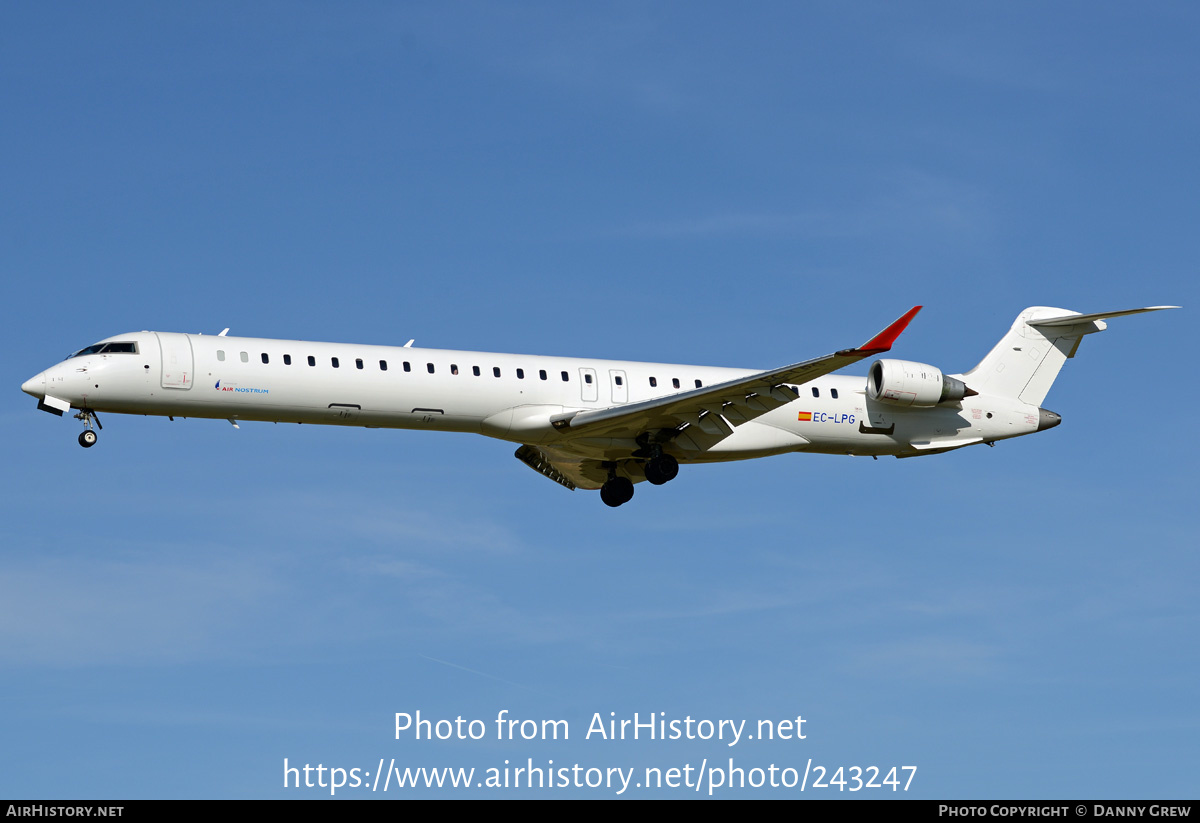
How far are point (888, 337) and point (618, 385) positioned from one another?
250 inches

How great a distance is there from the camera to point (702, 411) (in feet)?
105

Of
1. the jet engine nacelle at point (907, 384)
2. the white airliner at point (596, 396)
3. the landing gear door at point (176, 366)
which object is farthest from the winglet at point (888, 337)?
the landing gear door at point (176, 366)

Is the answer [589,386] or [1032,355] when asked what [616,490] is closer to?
[589,386]

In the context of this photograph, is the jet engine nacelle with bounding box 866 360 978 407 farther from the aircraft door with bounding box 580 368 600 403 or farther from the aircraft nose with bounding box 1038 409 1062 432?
the aircraft door with bounding box 580 368 600 403

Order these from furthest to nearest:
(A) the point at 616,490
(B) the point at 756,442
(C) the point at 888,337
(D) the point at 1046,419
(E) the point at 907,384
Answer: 1. (D) the point at 1046,419
2. (A) the point at 616,490
3. (E) the point at 907,384
4. (B) the point at 756,442
5. (C) the point at 888,337

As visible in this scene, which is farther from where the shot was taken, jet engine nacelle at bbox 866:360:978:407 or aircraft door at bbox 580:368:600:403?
jet engine nacelle at bbox 866:360:978:407

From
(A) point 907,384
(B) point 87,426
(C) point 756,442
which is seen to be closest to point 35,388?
(B) point 87,426

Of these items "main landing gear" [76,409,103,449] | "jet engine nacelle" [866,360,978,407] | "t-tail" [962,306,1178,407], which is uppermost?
"t-tail" [962,306,1178,407]

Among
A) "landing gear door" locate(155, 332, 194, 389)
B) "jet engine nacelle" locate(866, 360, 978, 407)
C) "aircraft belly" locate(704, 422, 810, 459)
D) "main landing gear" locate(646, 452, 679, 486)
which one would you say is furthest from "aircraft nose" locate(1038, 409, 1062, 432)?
"landing gear door" locate(155, 332, 194, 389)

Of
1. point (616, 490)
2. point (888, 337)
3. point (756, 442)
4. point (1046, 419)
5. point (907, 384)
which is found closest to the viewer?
point (888, 337)

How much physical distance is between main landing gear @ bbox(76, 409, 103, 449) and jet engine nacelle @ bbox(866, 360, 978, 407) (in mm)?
16023

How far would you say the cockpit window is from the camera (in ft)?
97.5

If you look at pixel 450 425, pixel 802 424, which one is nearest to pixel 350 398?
pixel 450 425
